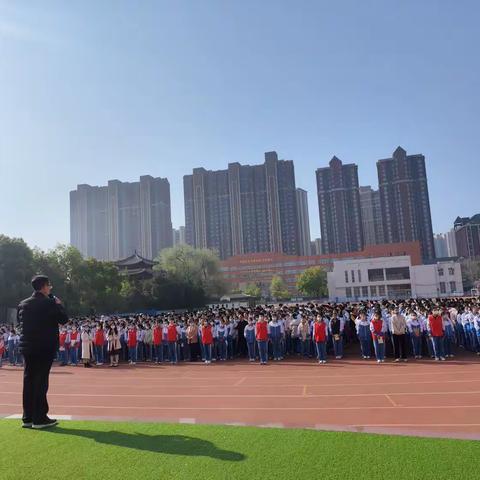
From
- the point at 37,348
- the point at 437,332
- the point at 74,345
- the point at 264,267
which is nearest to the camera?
the point at 37,348

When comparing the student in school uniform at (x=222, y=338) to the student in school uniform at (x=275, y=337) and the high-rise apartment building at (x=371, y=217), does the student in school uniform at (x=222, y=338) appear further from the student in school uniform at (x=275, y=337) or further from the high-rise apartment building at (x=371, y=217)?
the high-rise apartment building at (x=371, y=217)

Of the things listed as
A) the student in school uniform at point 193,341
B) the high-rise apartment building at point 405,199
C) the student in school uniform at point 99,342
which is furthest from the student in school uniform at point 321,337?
the high-rise apartment building at point 405,199

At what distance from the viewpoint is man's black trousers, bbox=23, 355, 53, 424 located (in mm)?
5387

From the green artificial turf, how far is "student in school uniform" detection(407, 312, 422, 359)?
9.35 meters

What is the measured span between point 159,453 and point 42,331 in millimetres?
2194

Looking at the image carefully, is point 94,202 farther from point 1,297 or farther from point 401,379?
point 401,379

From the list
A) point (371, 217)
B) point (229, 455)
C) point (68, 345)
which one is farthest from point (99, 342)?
point (371, 217)

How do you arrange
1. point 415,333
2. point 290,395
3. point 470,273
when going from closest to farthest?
point 290,395, point 415,333, point 470,273

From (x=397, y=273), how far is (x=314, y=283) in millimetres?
14293

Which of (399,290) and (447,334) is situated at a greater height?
(399,290)

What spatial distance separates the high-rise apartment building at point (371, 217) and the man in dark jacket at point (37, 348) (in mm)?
103726

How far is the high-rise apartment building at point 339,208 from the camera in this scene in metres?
104

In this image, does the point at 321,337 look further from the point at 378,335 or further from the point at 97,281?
the point at 97,281

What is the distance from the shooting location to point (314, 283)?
253ft
